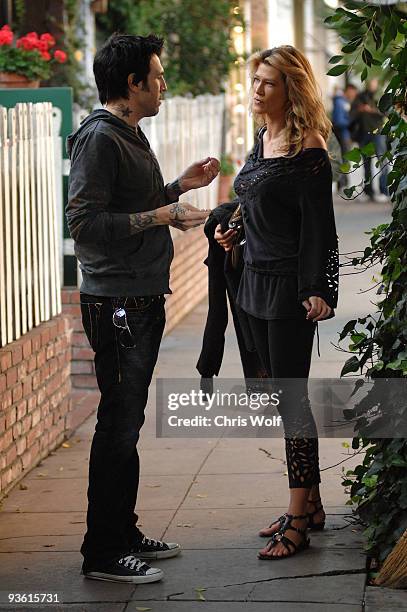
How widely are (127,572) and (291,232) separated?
1.36 meters

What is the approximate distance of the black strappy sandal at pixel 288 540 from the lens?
199 inches

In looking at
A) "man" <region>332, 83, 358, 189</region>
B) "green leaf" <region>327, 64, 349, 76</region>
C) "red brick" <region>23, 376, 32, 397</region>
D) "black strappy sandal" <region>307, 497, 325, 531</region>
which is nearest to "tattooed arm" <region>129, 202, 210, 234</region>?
"green leaf" <region>327, 64, 349, 76</region>

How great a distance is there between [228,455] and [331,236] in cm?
219

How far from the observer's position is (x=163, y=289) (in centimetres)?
491

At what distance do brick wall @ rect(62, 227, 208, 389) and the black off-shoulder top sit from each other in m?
A: 3.76

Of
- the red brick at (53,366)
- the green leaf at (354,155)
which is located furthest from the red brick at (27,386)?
the green leaf at (354,155)

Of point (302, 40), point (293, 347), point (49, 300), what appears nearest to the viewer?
point (293, 347)

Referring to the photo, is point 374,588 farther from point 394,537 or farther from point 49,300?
point 49,300

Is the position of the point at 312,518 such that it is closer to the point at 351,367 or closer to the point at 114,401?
the point at 351,367

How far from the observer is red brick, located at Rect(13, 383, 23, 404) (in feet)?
21.2

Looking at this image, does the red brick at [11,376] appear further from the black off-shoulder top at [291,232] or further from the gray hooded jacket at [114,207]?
the black off-shoulder top at [291,232]

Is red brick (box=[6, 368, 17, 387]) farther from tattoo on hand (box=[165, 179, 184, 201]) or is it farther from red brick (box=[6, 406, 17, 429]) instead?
tattoo on hand (box=[165, 179, 184, 201])

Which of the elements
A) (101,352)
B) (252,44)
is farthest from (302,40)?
(101,352)

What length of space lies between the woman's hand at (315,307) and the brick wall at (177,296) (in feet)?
12.9
